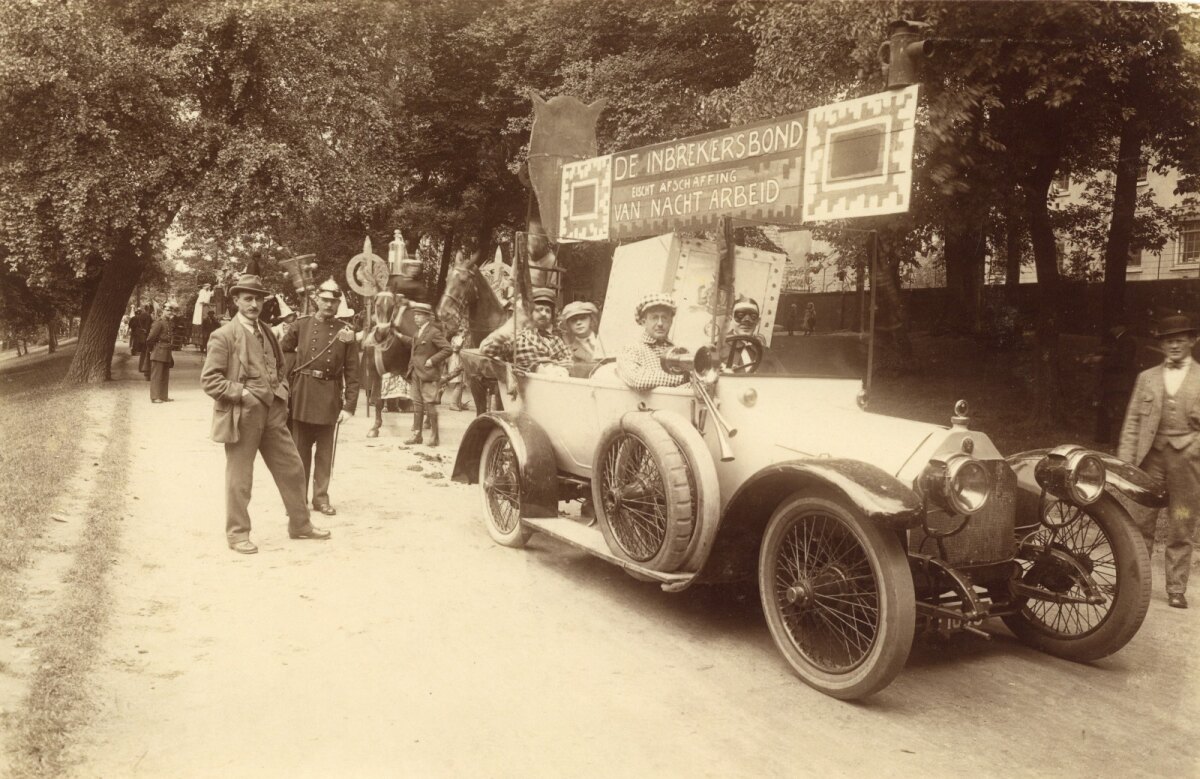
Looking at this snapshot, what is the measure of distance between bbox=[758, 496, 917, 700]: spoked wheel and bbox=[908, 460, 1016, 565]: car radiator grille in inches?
13.7

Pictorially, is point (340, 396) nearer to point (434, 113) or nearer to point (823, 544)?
point (823, 544)

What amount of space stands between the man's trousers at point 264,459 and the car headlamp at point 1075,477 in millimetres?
5006

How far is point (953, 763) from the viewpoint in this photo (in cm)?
346

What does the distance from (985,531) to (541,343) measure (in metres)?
3.81

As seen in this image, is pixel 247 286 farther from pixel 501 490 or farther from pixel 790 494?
pixel 790 494

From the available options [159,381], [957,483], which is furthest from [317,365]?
[159,381]

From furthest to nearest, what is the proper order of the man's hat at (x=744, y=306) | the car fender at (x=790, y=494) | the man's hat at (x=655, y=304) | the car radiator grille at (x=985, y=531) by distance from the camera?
the man's hat at (x=744, y=306), the man's hat at (x=655, y=304), the car radiator grille at (x=985, y=531), the car fender at (x=790, y=494)

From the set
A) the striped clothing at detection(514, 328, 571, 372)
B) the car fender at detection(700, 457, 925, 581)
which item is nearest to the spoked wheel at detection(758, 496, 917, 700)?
the car fender at detection(700, 457, 925, 581)

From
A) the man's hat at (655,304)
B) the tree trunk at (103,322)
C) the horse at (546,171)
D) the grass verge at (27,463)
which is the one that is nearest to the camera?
the grass verge at (27,463)

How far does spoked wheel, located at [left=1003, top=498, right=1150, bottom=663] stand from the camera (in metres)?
4.36

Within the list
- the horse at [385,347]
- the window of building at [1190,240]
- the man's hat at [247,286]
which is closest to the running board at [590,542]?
the man's hat at [247,286]

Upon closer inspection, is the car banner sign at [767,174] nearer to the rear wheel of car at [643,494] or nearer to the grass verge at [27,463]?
the rear wheel of car at [643,494]

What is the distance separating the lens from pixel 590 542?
18.2ft

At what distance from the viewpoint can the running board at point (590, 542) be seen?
15.4 ft
